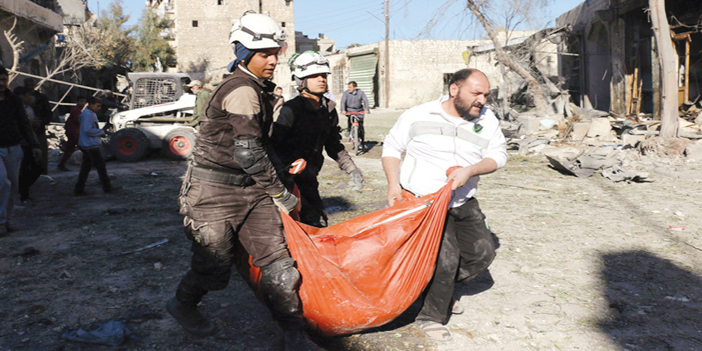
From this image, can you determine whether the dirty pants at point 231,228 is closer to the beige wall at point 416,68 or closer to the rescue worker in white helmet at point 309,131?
the rescue worker in white helmet at point 309,131

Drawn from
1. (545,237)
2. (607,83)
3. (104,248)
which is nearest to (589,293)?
(545,237)

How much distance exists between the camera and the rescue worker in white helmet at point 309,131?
11.8ft

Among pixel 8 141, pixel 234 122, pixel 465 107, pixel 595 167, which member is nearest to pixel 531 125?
pixel 595 167

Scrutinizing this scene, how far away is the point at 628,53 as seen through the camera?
13.4 metres

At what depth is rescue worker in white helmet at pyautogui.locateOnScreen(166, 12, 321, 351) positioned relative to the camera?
97.7 inches

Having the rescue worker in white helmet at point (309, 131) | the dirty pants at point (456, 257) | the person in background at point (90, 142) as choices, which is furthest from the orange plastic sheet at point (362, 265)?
the person in background at point (90, 142)

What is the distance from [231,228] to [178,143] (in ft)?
28.9

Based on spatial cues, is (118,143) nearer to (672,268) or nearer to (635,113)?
(672,268)

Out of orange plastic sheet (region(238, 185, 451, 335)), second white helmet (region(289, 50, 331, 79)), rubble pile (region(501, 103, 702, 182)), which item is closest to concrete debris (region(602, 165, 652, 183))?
rubble pile (region(501, 103, 702, 182))

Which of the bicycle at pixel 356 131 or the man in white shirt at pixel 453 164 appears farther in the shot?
the bicycle at pixel 356 131

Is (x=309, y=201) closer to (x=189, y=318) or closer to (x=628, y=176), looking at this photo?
(x=189, y=318)

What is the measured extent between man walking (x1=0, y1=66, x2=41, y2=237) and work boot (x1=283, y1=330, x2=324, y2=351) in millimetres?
3996

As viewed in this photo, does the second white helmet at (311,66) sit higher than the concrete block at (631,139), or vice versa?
the second white helmet at (311,66)

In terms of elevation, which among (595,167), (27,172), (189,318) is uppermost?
(27,172)
